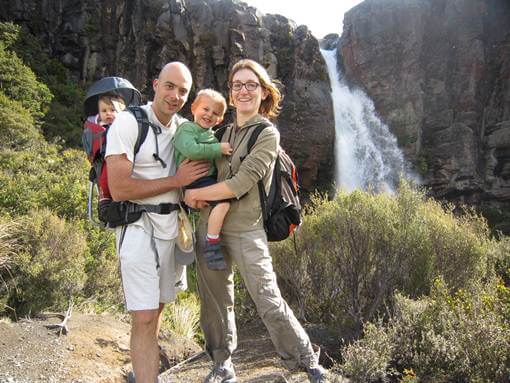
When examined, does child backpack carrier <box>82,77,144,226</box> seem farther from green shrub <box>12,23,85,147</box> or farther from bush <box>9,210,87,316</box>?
green shrub <box>12,23,85,147</box>

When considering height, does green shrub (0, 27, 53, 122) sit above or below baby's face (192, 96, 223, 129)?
above

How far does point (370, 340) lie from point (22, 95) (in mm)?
21029

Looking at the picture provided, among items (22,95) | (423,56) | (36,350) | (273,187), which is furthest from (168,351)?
(423,56)

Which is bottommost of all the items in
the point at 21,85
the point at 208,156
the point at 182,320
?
the point at 182,320

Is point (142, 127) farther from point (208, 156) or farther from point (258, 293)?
point (258, 293)

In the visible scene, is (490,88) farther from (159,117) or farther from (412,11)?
(159,117)

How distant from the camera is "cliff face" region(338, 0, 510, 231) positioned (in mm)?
23141

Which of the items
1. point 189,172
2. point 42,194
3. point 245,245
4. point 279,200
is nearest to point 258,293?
point 245,245

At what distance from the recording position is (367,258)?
5.89 meters

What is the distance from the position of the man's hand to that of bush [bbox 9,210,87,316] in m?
4.47

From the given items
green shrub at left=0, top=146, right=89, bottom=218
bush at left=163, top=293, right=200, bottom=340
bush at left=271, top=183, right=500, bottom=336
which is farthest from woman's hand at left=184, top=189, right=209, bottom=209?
green shrub at left=0, top=146, right=89, bottom=218

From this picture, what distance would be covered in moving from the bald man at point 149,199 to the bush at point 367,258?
332 cm

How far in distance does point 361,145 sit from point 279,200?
20837 mm

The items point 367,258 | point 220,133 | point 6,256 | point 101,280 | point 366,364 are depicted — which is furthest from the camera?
point 101,280
